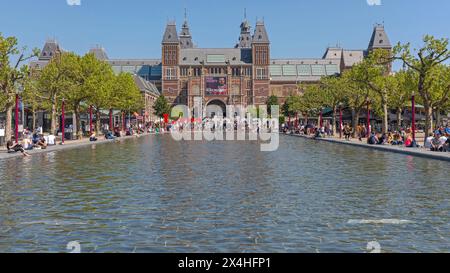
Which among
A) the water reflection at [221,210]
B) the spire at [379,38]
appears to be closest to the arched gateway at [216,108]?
the spire at [379,38]

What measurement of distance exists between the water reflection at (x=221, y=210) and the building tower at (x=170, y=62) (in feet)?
535

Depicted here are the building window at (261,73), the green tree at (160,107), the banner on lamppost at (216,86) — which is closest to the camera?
the green tree at (160,107)

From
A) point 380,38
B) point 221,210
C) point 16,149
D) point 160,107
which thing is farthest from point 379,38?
point 221,210

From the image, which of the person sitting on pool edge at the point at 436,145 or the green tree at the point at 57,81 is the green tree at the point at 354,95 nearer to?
the person sitting on pool edge at the point at 436,145

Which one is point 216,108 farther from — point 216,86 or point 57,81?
point 57,81

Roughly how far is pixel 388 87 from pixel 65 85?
34635 mm

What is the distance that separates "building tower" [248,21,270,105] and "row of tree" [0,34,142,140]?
98.9 meters

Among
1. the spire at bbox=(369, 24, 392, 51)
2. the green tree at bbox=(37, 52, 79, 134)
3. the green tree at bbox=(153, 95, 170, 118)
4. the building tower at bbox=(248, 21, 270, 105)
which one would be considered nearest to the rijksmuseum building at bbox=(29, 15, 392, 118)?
the building tower at bbox=(248, 21, 270, 105)

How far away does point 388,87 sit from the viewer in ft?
205

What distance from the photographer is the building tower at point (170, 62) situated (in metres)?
181

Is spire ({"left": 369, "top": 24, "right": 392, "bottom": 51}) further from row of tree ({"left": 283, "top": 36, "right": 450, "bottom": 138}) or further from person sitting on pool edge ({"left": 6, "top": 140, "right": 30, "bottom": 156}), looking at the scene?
person sitting on pool edge ({"left": 6, "top": 140, "right": 30, "bottom": 156})
